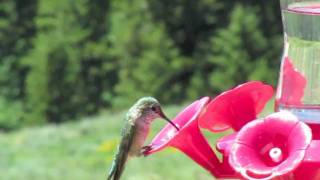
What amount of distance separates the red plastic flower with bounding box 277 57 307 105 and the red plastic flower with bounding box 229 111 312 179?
0.12 metres

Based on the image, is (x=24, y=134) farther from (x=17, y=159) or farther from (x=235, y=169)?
(x=235, y=169)

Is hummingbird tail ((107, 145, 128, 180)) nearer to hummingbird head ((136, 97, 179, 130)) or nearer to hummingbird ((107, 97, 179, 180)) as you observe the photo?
hummingbird ((107, 97, 179, 180))

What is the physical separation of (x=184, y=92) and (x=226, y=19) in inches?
94.0

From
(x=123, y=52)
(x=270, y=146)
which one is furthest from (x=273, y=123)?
(x=123, y=52)

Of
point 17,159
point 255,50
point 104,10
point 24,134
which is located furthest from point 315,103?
point 104,10

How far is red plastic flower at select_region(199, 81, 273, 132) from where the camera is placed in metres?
2.26

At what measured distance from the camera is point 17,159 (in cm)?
990

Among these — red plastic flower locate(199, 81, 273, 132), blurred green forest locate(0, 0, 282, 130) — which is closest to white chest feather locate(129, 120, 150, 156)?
red plastic flower locate(199, 81, 273, 132)

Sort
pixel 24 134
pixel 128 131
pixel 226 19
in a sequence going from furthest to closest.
Result: pixel 226 19, pixel 24 134, pixel 128 131

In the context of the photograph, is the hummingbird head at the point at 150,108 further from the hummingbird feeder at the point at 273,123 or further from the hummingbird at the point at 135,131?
the hummingbird feeder at the point at 273,123

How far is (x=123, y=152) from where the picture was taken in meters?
2.54

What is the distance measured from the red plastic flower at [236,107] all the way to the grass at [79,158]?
4433 millimetres

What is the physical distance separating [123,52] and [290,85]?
1864 cm

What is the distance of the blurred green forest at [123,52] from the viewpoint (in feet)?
66.3
